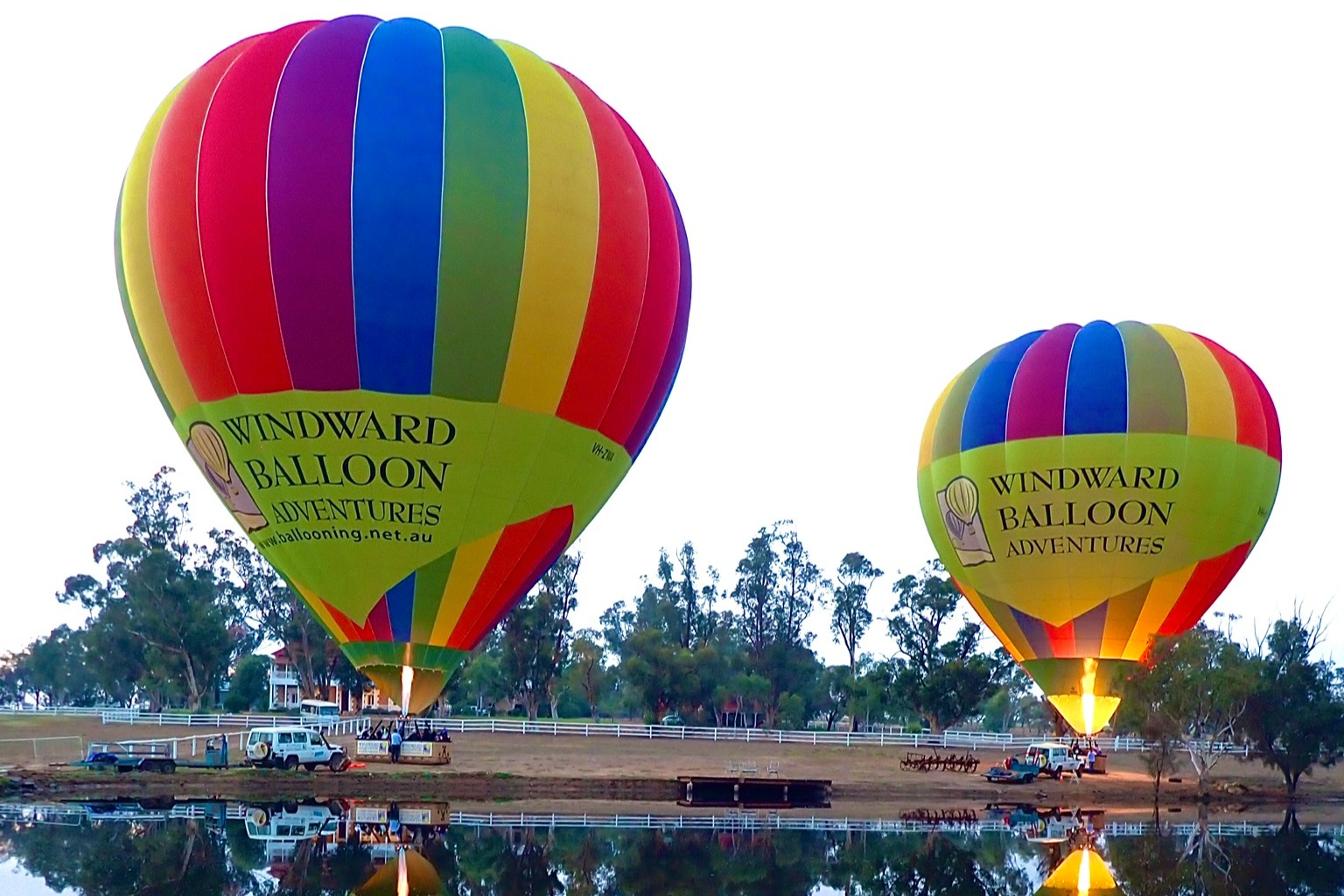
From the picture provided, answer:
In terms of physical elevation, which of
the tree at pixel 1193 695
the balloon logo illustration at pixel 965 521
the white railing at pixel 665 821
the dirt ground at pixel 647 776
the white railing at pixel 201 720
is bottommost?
the white railing at pixel 665 821

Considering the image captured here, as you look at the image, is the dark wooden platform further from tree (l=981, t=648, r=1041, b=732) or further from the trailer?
tree (l=981, t=648, r=1041, b=732)

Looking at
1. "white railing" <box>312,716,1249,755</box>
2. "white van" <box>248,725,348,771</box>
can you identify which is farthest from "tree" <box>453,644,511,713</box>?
"white van" <box>248,725,348,771</box>

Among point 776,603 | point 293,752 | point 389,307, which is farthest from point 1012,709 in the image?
point 389,307

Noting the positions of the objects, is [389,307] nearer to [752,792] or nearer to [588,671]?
[752,792]

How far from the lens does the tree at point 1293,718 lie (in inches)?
1658

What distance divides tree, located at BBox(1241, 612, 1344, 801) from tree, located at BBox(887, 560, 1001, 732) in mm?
13073

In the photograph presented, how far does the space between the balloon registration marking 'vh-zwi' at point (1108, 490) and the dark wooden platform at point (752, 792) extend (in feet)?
19.3

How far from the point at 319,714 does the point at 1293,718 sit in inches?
1147

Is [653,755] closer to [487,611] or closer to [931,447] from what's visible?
[931,447]

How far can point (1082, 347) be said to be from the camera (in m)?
35.8

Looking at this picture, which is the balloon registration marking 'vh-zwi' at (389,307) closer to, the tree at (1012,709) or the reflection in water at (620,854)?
the reflection in water at (620,854)

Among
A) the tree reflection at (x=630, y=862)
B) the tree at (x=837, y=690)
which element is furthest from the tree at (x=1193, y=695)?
the tree at (x=837, y=690)

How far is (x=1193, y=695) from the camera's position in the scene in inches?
1577

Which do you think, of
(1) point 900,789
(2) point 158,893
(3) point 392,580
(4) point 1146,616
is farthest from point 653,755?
(2) point 158,893
